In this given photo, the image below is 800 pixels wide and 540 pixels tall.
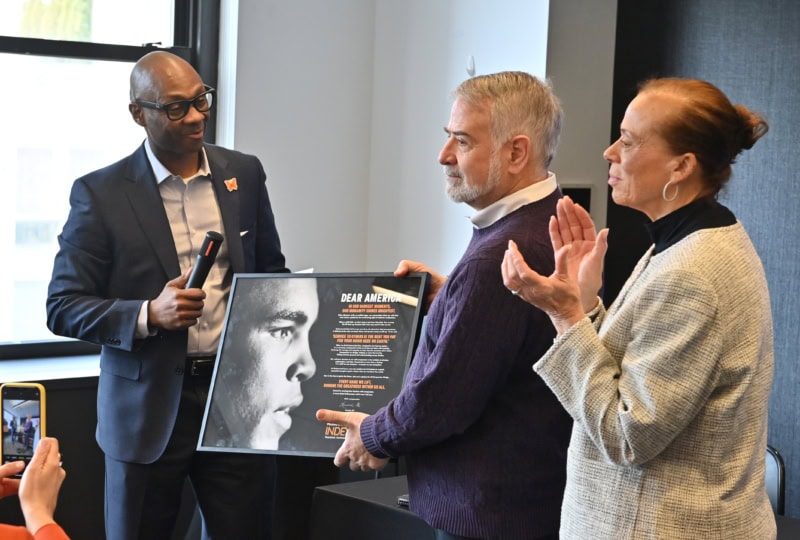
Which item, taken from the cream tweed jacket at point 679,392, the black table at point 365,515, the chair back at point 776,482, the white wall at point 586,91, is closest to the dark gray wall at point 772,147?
the white wall at point 586,91

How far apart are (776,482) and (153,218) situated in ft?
6.06

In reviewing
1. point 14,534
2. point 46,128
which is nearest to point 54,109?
point 46,128

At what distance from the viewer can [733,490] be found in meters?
1.63

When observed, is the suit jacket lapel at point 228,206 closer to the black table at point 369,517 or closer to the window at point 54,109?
the black table at point 369,517

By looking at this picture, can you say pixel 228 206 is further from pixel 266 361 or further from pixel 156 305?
pixel 266 361

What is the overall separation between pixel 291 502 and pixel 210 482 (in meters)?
0.99

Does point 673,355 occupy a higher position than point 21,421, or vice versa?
point 673,355

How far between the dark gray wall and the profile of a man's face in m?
1.57

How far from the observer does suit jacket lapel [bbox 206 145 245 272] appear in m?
2.78

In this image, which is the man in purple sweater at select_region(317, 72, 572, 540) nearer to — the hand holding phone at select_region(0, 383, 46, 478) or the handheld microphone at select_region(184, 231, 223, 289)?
the handheld microphone at select_region(184, 231, 223, 289)

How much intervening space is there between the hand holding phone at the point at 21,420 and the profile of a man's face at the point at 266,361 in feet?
1.37

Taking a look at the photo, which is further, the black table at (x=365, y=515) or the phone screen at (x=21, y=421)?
the black table at (x=365, y=515)

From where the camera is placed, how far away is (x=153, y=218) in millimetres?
2695

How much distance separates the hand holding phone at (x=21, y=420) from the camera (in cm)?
238
